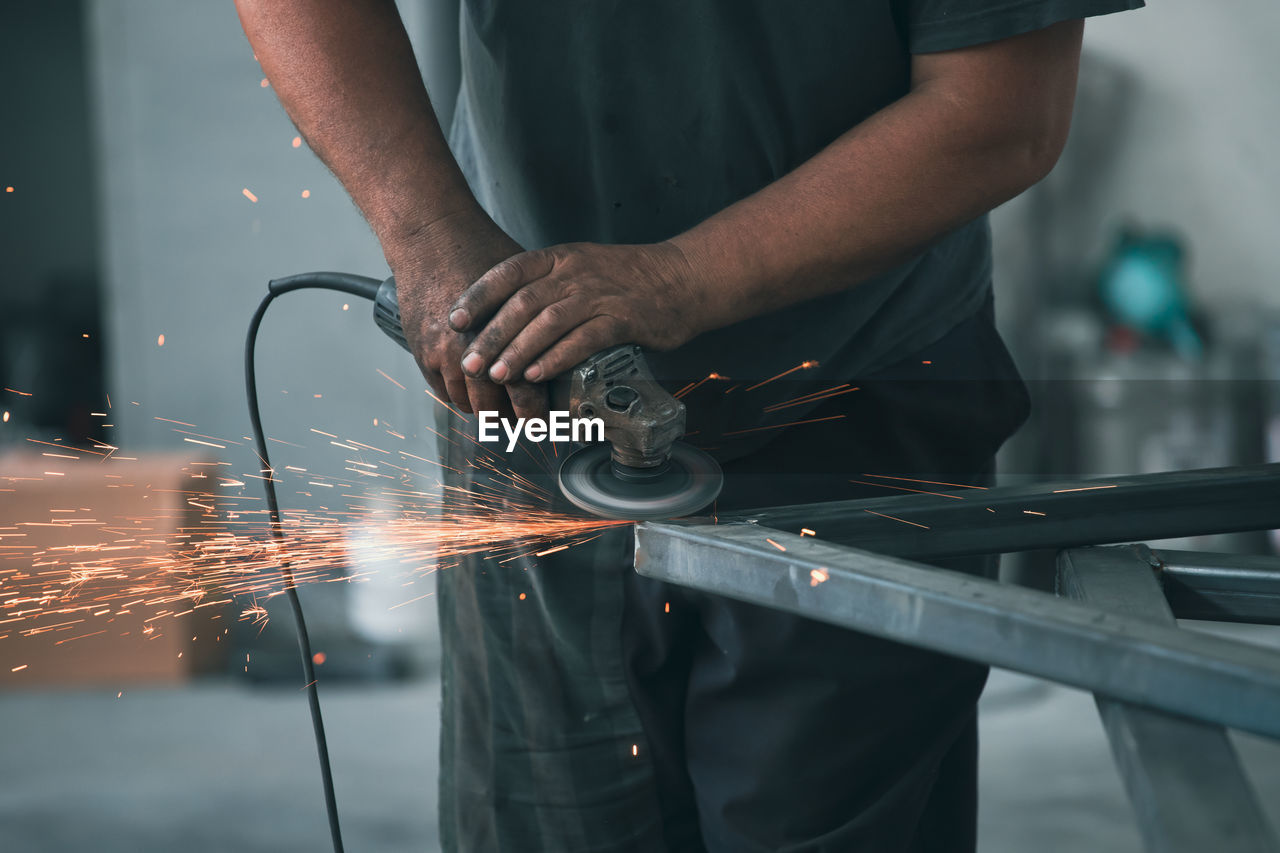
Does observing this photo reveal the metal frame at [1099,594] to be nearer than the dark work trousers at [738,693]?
Yes

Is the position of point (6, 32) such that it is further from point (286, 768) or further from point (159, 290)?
point (286, 768)

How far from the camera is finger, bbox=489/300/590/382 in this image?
2.55 feet

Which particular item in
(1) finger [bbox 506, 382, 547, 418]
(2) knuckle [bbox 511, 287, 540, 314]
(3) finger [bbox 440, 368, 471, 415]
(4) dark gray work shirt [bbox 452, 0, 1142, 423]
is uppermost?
(4) dark gray work shirt [bbox 452, 0, 1142, 423]

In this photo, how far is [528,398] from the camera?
82 centimetres

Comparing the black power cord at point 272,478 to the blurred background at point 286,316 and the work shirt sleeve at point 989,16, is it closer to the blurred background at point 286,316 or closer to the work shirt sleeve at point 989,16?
the work shirt sleeve at point 989,16

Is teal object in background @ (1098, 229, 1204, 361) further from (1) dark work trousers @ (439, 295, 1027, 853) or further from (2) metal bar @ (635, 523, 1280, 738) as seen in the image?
(2) metal bar @ (635, 523, 1280, 738)

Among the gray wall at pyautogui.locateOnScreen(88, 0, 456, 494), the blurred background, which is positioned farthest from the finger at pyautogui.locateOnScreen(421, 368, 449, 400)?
the gray wall at pyautogui.locateOnScreen(88, 0, 456, 494)

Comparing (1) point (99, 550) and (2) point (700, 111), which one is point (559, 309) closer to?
(2) point (700, 111)

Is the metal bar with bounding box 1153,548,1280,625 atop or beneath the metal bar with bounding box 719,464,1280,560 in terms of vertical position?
beneath

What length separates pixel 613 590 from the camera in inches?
40.8

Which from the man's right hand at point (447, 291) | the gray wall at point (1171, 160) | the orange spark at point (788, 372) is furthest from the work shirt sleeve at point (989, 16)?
the gray wall at point (1171, 160)

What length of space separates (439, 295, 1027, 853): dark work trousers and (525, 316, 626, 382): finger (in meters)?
0.29

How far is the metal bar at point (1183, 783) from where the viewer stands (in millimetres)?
440

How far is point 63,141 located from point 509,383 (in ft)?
10.5
